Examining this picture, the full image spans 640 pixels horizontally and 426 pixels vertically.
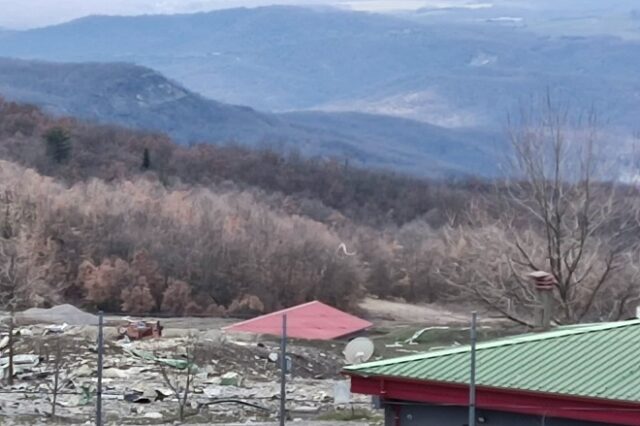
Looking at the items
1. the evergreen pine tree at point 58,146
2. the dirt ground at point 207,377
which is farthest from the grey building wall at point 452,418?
the evergreen pine tree at point 58,146

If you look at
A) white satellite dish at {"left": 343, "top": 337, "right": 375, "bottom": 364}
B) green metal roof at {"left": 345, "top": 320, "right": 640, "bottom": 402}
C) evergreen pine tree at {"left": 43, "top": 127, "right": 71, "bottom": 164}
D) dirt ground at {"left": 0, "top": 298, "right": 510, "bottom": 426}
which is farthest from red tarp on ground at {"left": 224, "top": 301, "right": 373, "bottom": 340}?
evergreen pine tree at {"left": 43, "top": 127, "right": 71, "bottom": 164}

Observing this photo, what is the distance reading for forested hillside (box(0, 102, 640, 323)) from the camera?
3725 cm

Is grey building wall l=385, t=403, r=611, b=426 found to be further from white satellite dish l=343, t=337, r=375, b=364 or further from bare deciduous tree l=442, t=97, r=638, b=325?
bare deciduous tree l=442, t=97, r=638, b=325

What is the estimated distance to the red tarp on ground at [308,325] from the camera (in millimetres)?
30547

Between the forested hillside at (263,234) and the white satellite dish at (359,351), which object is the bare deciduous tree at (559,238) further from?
the white satellite dish at (359,351)

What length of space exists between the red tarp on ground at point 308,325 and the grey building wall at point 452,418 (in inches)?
661

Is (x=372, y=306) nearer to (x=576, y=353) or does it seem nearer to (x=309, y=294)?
(x=309, y=294)

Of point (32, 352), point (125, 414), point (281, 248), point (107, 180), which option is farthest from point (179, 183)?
point (125, 414)

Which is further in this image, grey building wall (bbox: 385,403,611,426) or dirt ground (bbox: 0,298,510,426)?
dirt ground (bbox: 0,298,510,426)

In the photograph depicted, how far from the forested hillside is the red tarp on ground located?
3.75m

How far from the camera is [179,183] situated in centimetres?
8419

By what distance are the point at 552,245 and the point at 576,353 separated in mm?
24712

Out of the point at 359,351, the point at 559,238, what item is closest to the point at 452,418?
the point at 359,351

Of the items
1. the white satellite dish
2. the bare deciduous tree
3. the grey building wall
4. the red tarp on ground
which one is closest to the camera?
the grey building wall
